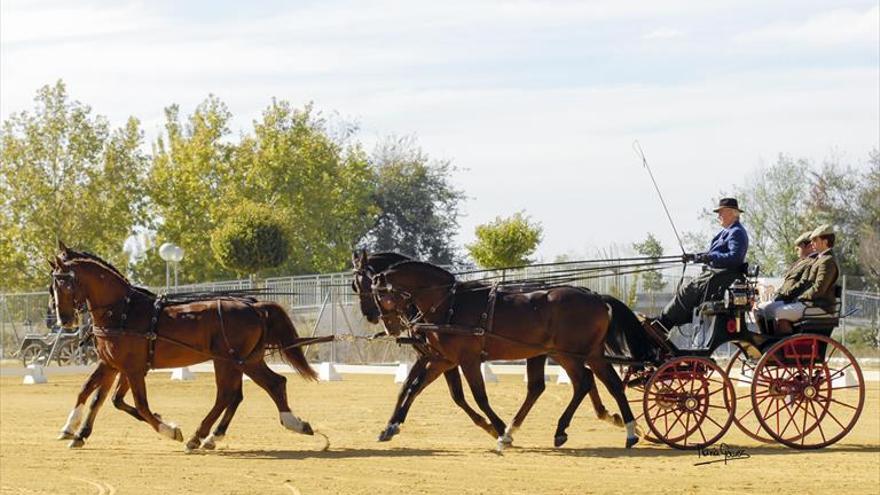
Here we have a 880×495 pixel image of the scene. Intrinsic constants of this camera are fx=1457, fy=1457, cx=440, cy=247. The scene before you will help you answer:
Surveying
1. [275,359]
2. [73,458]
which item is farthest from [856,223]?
[73,458]

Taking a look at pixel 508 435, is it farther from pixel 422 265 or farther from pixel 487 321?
pixel 422 265

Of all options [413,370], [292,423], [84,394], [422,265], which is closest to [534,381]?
[413,370]

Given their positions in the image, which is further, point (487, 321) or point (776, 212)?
point (776, 212)

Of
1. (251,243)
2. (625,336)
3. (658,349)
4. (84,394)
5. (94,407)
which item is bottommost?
(94,407)

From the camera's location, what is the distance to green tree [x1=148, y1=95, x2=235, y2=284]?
49.3 metres

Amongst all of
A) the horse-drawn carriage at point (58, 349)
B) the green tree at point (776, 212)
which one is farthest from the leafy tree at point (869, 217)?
the horse-drawn carriage at point (58, 349)

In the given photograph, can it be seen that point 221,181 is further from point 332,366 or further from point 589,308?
point 589,308

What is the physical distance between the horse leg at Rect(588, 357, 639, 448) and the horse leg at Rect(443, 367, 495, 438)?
4.27 feet

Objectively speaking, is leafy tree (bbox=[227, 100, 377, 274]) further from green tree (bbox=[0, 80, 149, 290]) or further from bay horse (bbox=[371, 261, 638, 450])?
bay horse (bbox=[371, 261, 638, 450])

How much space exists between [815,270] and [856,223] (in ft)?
111

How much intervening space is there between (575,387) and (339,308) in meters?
20.9

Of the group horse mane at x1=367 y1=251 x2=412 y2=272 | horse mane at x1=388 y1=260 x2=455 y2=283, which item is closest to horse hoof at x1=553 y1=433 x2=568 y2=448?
horse mane at x1=388 y1=260 x2=455 y2=283

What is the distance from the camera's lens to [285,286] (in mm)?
39125

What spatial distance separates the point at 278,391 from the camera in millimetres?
15703
